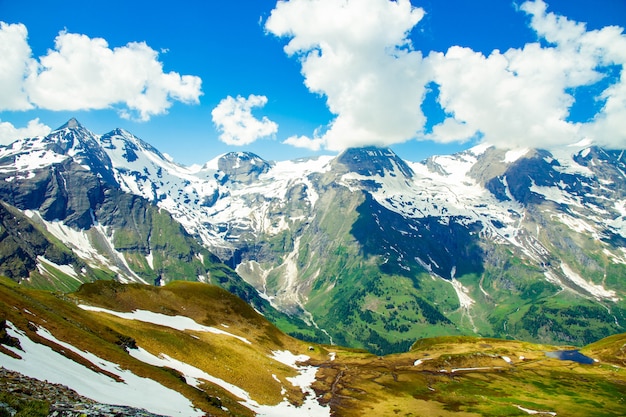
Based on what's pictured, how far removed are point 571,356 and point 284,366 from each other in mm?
143477

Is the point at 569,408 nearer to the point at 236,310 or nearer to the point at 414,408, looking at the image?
the point at 414,408

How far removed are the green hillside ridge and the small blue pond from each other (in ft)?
16.8

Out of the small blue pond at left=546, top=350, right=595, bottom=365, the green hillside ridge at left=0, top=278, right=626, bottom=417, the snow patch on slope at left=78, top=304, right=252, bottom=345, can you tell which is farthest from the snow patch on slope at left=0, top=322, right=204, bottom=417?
the small blue pond at left=546, top=350, right=595, bottom=365

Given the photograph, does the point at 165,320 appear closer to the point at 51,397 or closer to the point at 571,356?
the point at 51,397

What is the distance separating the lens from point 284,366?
11706 cm

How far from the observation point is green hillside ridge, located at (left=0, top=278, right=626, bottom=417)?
6175cm

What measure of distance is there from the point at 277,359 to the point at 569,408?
80.4 meters

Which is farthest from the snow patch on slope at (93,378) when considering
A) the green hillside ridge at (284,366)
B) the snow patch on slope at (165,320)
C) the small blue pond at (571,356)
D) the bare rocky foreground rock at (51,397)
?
the small blue pond at (571,356)

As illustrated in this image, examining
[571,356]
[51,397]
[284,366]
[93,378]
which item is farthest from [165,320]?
[571,356]

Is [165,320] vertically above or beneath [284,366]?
above

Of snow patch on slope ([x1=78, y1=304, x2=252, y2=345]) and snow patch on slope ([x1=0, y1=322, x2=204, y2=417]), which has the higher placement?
snow patch on slope ([x1=0, y1=322, x2=204, y2=417])

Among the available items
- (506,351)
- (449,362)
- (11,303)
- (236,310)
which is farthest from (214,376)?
(506,351)

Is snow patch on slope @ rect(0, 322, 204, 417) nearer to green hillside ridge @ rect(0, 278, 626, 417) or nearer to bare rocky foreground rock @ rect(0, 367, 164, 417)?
green hillside ridge @ rect(0, 278, 626, 417)

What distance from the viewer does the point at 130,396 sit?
41.1 metres
